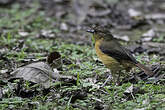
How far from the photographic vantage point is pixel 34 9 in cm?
1027

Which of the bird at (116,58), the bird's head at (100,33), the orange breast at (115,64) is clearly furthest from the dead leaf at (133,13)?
the orange breast at (115,64)

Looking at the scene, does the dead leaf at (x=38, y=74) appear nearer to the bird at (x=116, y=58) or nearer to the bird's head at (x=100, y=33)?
the bird at (x=116, y=58)

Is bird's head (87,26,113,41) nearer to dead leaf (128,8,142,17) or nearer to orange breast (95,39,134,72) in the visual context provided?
orange breast (95,39,134,72)

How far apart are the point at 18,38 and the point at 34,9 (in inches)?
111

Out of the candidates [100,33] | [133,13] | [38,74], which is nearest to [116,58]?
[100,33]

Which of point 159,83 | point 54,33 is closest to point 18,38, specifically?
point 54,33

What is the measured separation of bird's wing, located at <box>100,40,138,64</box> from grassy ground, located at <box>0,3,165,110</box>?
389mm

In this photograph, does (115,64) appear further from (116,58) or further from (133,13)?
(133,13)

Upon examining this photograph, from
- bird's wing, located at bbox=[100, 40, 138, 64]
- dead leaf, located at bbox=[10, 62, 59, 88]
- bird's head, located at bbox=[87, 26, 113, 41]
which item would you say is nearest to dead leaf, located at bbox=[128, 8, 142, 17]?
bird's head, located at bbox=[87, 26, 113, 41]

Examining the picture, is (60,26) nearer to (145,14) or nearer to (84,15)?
(84,15)

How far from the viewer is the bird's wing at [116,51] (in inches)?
196

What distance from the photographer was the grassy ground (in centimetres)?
405

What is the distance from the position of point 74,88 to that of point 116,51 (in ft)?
3.48

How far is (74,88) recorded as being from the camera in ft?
14.7
